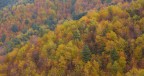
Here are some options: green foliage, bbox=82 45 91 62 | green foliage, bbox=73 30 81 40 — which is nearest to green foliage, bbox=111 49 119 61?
green foliage, bbox=82 45 91 62

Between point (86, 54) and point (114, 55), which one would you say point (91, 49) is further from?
point (114, 55)

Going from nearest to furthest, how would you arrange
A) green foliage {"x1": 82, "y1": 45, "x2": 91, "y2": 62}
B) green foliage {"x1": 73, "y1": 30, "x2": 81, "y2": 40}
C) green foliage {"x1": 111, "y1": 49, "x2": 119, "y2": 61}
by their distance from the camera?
green foliage {"x1": 111, "y1": 49, "x2": 119, "y2": 61}, green foliage {"x1": 82, "y1": 45, "x2": 91, "y2": 62}, green foliage {"x1": 73, "y1": 30, "x2": 81, "y2": 40}

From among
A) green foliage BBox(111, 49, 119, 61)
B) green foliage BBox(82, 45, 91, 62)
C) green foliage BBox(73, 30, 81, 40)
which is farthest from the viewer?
green foliage BBox(73, 30, 81, 40)

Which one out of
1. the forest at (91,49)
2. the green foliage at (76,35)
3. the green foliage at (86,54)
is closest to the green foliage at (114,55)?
the forest at (91,49)

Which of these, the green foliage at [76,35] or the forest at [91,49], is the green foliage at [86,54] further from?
the green foliage at [76,35]

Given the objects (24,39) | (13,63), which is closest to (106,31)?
(13,63)

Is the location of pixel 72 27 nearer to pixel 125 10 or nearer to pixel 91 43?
pixel 91 43

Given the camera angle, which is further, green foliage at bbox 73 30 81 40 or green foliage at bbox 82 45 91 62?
green foliage at bbox 73 30 81 40

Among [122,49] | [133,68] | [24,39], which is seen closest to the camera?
[133,68]

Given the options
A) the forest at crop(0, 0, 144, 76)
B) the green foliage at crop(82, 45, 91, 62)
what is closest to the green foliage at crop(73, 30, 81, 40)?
the forest at crop(0, 0, 144, 76)

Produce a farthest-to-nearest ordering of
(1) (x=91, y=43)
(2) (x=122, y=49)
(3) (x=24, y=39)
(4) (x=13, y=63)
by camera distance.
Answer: (3) (x=24, y=39), (4) (x=13, y=63), (1) (x=91, y=43), (2) (x=122, y=49)

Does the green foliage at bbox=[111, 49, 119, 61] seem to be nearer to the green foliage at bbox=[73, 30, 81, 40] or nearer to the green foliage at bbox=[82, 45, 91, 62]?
the green foliage at bbox=[82, 45, 91, 62]
